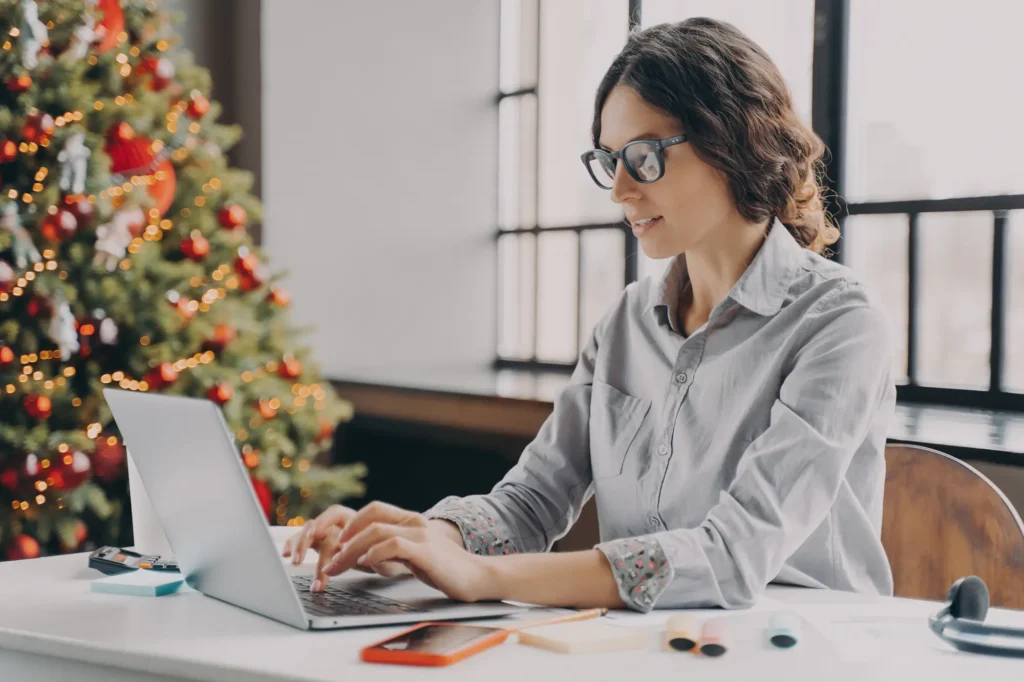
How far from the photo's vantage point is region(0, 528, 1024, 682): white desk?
78 centimetres

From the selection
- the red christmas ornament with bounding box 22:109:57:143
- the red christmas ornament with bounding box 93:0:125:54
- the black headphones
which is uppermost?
the red christmas ornament with bounding box 93:0:125:54

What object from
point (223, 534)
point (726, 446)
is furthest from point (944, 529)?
point (223, 534)

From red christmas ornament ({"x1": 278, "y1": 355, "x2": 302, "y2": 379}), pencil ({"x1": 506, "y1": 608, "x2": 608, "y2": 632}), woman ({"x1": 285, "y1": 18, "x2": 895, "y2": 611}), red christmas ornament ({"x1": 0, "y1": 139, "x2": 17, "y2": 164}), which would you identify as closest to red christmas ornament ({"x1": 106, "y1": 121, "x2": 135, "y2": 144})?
red christmas ornament ({"x1": 0, "y1": 139, "x2": 17, "y2": 164})

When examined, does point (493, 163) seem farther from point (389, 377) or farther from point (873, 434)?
point (873, 434)

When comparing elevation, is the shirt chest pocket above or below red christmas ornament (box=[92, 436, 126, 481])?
above

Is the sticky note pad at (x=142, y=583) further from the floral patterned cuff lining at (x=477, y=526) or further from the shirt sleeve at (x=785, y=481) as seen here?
the shirt sleeve at (x=785, y=481)

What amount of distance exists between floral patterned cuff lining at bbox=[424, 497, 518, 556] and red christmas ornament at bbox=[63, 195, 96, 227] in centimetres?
159

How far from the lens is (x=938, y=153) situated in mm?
2740

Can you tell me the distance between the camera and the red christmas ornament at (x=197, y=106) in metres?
2.88

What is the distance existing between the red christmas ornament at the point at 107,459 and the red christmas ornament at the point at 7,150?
2.36 feet

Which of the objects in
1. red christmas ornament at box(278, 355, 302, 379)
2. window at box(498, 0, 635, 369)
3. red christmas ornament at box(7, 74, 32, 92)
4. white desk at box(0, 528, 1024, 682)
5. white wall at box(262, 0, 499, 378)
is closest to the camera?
white desk at box(0, 528, 1024, 682)

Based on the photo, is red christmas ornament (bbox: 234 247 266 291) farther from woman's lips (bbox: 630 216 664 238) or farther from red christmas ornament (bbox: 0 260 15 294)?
woman's lips (bbox: 630 216 664 238)

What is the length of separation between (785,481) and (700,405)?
21 cm

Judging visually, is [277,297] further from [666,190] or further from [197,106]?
[666,190]
